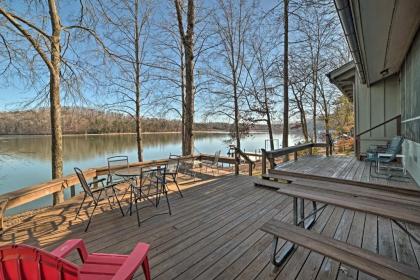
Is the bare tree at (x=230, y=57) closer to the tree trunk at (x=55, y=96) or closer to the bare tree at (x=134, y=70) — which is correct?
the bare tree at (x=134, y=70)

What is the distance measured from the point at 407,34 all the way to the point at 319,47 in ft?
31.9

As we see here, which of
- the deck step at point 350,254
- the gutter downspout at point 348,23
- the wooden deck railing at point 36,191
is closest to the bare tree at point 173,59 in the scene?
the wooden deck railing at point 36,191

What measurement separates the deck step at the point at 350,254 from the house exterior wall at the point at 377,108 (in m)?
6.46

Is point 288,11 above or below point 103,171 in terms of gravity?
above

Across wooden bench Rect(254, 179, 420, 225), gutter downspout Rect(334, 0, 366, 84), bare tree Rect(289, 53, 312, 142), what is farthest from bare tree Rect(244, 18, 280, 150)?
wooden bench Rect(254, 179, 420, 225)

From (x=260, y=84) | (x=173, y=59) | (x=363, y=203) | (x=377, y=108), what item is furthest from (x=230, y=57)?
(x=363, y=203)

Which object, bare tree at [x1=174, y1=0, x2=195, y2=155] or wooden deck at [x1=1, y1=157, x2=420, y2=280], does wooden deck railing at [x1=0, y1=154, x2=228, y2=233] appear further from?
bare tree at [x1=174, y1=0, x2=195, y2=155]

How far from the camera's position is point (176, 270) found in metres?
1.99

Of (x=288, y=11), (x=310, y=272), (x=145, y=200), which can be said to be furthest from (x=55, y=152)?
(x=288, y=11)

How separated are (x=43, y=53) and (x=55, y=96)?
97 centimetres

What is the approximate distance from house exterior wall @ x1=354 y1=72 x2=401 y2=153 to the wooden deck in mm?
4749

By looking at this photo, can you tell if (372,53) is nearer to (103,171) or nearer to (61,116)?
(103,171)

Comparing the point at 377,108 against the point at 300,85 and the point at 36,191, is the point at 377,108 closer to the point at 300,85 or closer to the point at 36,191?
the point at 300,85

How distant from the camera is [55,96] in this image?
4980mm
